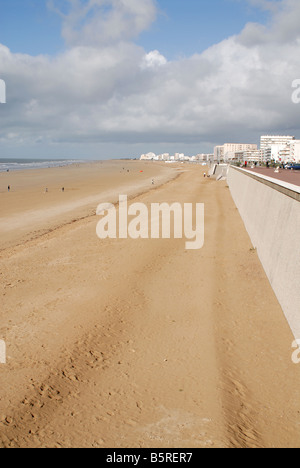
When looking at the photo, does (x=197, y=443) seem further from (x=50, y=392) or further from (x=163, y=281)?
(x=163, y=281)

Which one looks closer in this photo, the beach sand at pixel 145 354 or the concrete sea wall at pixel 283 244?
the beach sand at pixel 145 354

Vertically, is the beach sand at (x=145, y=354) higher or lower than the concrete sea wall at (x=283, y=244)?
lower

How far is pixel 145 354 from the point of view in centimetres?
536

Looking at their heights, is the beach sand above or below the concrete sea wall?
below

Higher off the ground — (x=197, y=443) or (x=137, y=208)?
(x=137, y=208)

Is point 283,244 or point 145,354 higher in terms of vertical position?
point 283,244

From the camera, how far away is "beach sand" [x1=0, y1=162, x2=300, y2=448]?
3900 mm

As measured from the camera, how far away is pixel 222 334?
596 cm

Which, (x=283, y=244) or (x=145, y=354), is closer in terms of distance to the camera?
(x=145, y=354)

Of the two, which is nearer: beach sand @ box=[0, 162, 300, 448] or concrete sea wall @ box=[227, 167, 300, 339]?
beach sand @ box=[0, 162, 300, 448]

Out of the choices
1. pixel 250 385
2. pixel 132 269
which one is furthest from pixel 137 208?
pixel 250 385

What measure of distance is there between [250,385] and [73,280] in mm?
5124

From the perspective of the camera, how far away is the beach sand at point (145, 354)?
3.90m

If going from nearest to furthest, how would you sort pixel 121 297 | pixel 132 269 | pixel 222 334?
pixel 222 334, pixel 121 297, pixel 132 269
